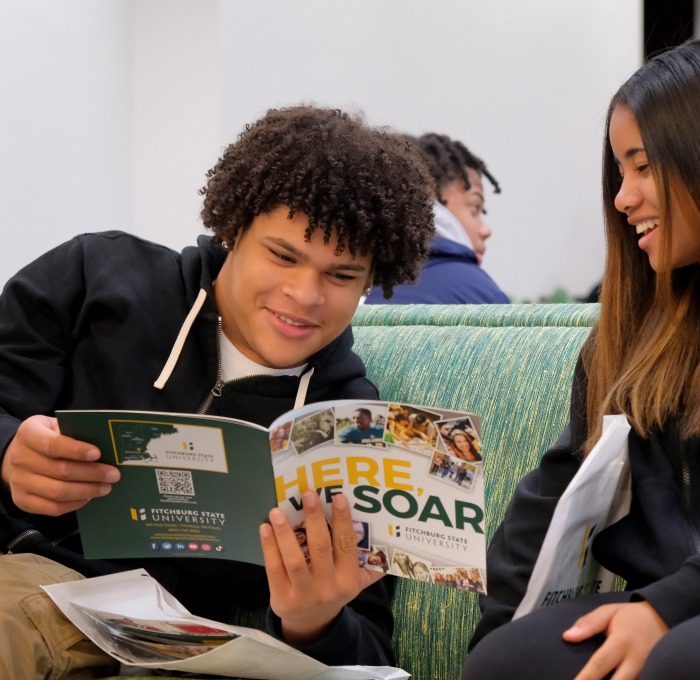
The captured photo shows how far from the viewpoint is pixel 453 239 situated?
279cm

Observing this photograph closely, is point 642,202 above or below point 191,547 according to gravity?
above

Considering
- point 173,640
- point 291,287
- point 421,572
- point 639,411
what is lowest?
point 173,640

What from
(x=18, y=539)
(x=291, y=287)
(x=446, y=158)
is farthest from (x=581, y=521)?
(x=446, y=158)

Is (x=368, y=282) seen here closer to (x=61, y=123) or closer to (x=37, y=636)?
(x=37, y=636)

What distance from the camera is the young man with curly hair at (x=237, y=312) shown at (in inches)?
56.0

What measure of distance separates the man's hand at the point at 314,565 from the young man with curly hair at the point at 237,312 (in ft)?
0.28

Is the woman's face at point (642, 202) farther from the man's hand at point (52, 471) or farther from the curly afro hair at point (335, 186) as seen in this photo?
the man's hand at point (52, 471)

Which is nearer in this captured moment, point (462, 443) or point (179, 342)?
point (462, 443)

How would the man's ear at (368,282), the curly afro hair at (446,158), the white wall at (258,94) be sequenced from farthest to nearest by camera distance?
the curly afro hair at (446,158) < the white wall at (258,94) < the man's ear at (368,282)

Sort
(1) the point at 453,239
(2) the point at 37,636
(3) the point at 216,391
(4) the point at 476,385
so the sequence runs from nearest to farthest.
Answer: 1. (2) the point at 37,636
2. (3) the point at 216,391
3. (4) the point at 476,385
4. (1) the point at 453,239

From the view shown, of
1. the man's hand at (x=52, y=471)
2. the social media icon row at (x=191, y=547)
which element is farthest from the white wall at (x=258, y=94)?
the social media icon row at (x=191, y=547)

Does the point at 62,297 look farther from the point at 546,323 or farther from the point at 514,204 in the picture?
the point at 514,204

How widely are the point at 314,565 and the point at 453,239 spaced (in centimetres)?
171

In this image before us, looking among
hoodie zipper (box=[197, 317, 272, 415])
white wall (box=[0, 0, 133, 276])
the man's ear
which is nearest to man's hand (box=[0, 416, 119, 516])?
hoodie zipper (box=[197, 317, 272, 415])
